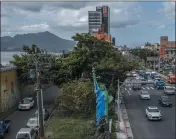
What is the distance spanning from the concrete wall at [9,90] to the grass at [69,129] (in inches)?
304

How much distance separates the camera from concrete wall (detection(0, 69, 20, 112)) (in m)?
42.0

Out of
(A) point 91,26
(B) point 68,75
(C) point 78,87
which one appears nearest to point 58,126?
(C) point 78,87

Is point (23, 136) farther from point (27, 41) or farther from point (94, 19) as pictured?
point (94, 19)

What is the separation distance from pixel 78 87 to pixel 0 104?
→ 28.3 feet

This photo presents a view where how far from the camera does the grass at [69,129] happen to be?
29.8 meters

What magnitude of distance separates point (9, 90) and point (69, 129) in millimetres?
15078

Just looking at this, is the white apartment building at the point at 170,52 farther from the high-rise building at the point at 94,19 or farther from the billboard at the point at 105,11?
the billboard at the point at 105,11

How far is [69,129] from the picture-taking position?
1273 inches

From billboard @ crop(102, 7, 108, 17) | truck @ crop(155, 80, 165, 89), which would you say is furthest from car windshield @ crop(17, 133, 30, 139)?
billboard @ crop(102, 7, 108, 17)

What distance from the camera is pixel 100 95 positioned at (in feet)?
82.2

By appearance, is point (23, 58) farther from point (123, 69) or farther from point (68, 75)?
point (123, 69)

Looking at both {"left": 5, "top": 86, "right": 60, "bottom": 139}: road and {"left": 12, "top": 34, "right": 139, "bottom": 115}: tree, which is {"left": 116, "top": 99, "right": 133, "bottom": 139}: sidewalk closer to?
{"left": 12, "top": 34, "right": 139, "bottom": 115}: tree

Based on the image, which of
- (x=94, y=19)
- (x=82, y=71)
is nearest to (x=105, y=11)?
(x=94, y=19)

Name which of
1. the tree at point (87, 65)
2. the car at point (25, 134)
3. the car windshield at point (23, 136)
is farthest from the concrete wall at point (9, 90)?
the car windshield at point (23, 136)
